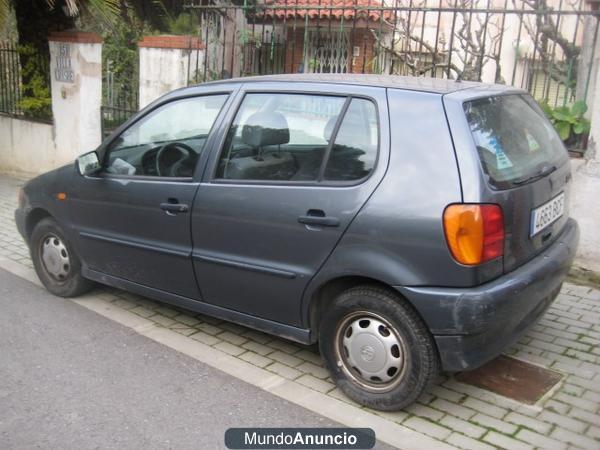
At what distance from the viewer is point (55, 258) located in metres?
5.09

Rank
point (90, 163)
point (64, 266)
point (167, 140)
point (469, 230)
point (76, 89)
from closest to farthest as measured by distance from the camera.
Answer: point (469, 230)
point (167, 140)
point (90, 163)
point (64, 266)
point (76, 89)

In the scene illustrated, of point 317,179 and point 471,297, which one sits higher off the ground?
point 317,179

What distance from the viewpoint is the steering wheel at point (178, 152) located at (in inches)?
165

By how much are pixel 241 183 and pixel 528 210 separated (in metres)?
1.64

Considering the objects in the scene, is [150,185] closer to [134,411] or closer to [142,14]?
[134,411]

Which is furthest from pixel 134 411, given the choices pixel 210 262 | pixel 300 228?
pixel 300 228

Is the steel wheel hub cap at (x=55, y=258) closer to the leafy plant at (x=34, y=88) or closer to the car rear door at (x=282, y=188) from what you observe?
the car rear door at (x=282, y=188)

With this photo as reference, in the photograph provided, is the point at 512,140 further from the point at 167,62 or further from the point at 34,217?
the point at 167,62

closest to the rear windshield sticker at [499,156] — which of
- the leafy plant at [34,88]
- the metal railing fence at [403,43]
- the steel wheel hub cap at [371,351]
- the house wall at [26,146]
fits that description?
the steel wheel hub cap at [371,351]

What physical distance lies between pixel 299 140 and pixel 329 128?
0.69 ft

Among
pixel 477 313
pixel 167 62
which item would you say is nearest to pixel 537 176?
pixel 477 313

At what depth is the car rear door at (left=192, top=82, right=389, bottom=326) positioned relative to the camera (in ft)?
11.3

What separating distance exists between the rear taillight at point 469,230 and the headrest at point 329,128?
2.77 feet

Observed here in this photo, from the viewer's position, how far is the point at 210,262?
3.98 meters
